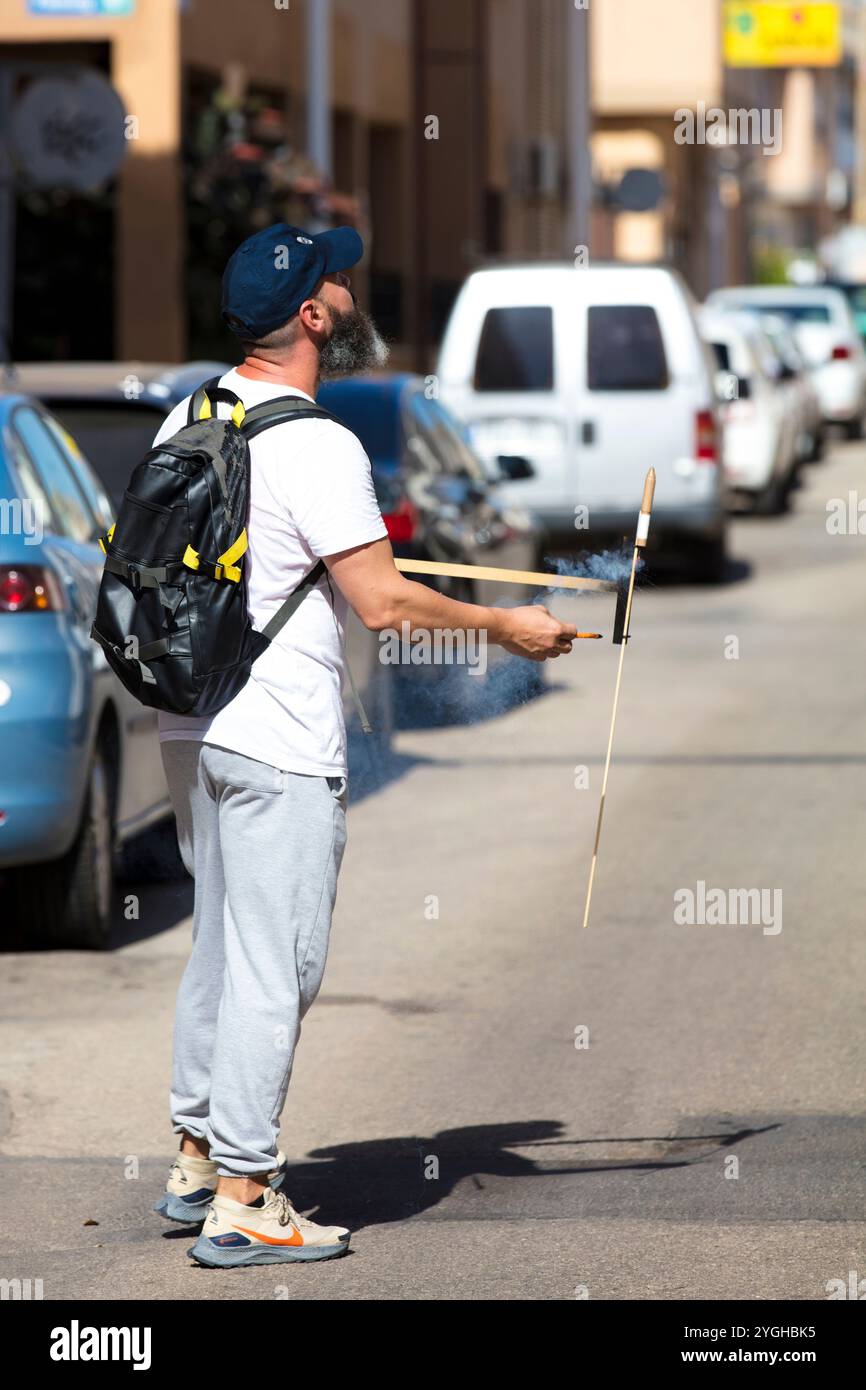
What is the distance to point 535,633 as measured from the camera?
16.6 ft

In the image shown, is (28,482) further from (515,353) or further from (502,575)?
(515,353)

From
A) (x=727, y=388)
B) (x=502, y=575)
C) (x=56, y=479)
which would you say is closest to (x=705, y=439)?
(x=727, y=388)

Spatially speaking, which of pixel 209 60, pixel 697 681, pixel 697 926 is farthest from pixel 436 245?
pixel 697 926

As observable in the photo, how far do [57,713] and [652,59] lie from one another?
137ft

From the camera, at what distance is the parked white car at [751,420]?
77.9 feet

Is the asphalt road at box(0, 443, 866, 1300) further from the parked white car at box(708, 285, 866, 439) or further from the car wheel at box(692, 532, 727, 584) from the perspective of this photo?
the parked white car at box(708, 285, 866, 439)

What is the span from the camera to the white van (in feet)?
57.8

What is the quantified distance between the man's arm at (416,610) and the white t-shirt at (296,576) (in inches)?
1.7

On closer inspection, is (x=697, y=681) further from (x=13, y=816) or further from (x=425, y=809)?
(x=13, y=816)

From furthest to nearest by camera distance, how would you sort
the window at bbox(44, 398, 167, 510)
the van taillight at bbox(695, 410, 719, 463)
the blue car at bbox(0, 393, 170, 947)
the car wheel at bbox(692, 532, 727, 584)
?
the car wheel at bbox(692, 532, 727, 584) < the van taillight at bbox(695, 410, 719, 463) < the window at bbox(44, 398, 167, 510) < the blue car at bbox(0, 393, 170, 947)

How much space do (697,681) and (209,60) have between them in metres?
10.5

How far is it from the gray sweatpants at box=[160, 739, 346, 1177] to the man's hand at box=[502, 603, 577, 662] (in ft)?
1.50

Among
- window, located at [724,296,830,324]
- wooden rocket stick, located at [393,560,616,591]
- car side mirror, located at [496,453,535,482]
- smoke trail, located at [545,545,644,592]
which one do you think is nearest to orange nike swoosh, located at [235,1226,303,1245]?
wooden rocket stick, located at [393,560,616,591]

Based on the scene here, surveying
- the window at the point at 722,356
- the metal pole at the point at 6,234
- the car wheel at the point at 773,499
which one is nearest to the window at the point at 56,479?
the metal pole at the point at 6,234
